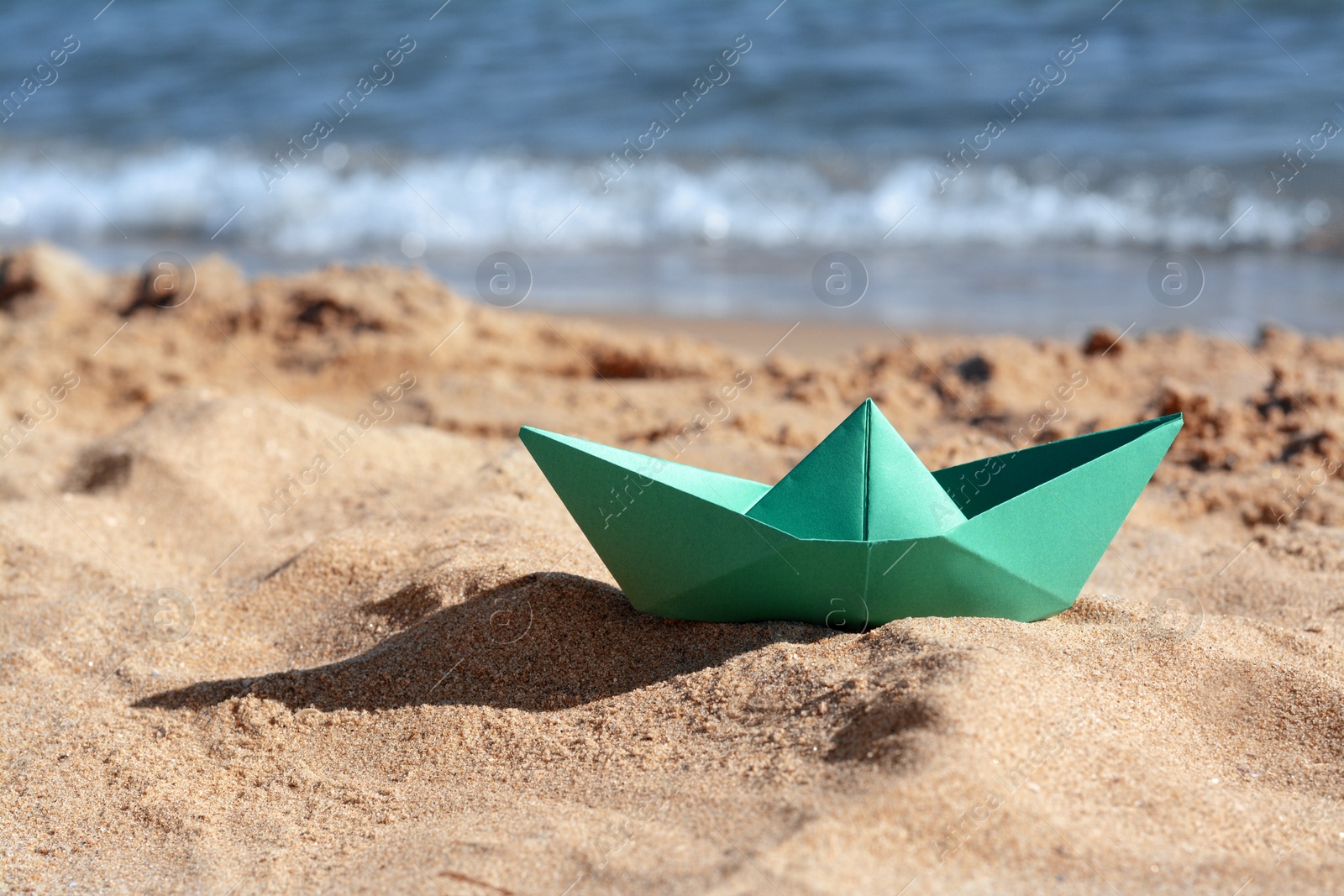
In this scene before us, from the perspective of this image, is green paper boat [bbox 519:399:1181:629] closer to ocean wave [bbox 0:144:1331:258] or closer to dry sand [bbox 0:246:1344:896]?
dry sand [bbox 0:246:1344:896]

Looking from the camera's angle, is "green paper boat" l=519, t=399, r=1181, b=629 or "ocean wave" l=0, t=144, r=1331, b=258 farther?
"ocean wave" l=0, t=144, r=1331, b=258

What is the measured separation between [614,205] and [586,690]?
692cm

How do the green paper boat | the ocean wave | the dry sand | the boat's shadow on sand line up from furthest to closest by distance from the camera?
the ocean wave
the boat's shadow on sand
the green paper boat
the dry sand

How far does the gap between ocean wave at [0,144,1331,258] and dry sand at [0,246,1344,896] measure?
12.8 ft

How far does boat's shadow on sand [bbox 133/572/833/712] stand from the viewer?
2137 millimetres

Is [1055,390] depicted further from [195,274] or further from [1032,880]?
[195,274]

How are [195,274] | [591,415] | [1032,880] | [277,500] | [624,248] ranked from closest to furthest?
1. [1032,880]
2. [277,500]
3. [591,415]
4. [195,274]
5. [624,248]

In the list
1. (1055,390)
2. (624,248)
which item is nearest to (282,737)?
(1055,390)

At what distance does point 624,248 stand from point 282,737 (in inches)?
251

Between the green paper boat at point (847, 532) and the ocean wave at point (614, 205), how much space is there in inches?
228

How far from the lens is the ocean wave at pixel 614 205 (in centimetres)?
768

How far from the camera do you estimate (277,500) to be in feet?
11.3

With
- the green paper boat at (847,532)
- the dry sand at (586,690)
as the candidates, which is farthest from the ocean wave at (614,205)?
the green paper boat at (847,532)

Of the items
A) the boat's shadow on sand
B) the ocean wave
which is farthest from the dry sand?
the ocean wave
